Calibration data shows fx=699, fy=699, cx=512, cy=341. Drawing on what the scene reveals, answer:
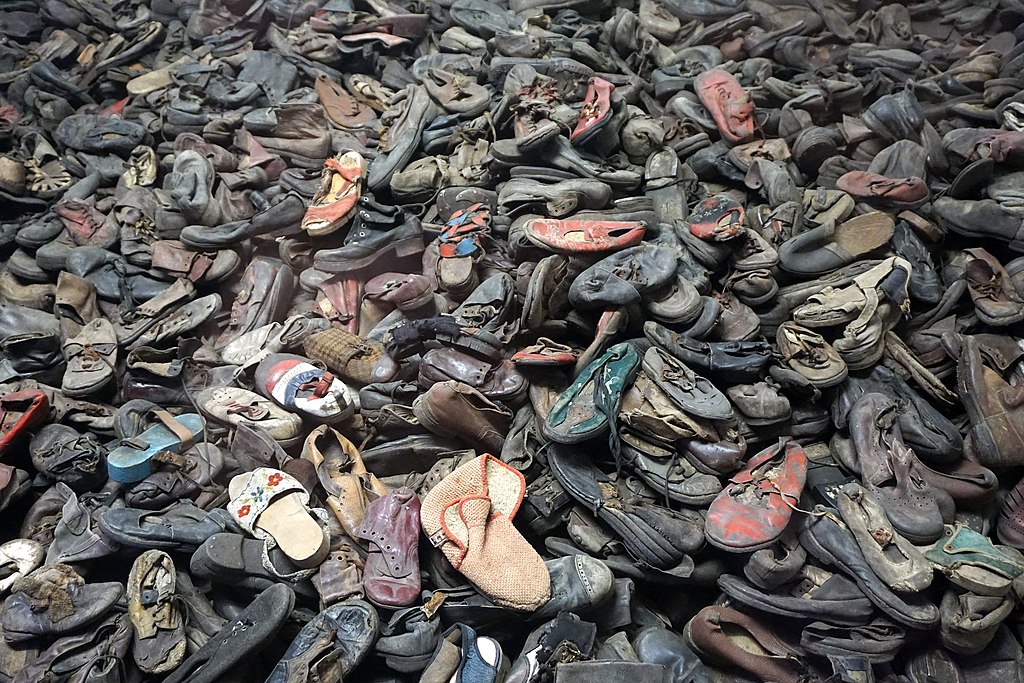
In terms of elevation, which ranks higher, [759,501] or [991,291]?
[991,291]

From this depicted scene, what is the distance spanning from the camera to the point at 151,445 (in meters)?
2.21

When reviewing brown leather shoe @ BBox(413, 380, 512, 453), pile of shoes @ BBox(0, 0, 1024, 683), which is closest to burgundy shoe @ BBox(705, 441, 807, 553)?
pile of shoes @ BBox(0, 0, 1024, 683)

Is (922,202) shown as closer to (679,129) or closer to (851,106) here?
(851,106)

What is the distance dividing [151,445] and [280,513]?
0.56 meters

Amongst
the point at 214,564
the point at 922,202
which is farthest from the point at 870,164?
the point at 214,564

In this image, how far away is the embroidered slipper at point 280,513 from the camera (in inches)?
74.3

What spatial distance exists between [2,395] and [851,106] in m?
3.60

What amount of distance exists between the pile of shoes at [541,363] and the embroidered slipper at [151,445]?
0.5 inches

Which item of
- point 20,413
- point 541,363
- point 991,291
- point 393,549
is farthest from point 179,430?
point 991,291

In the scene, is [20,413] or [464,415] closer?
[464,415]

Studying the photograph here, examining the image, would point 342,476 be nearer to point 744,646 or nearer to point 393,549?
point 393,549

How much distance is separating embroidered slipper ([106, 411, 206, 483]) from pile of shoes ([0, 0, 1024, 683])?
1 centimetres

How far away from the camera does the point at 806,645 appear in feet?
5.86

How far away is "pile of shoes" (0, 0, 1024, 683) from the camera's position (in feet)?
5.95
